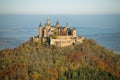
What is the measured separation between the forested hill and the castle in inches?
7.5

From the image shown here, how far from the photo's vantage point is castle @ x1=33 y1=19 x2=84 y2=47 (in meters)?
10.4

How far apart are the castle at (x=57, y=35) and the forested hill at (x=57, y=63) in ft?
0.62

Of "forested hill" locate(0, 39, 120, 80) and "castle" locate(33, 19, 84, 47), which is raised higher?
"castle" locate(33, 19, 84, 47)

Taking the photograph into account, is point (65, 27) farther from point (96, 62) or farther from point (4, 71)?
point (4, 71)

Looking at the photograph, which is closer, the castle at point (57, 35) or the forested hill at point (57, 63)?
the forested hill at point (57, 63)

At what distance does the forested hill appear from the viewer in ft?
29.0

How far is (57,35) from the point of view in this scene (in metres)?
10.6

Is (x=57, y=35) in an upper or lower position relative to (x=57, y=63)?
upper

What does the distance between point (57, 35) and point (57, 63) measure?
132 centimetres

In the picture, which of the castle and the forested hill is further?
the castle

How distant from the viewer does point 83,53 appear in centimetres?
1048

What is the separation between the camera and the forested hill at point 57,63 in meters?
8.85

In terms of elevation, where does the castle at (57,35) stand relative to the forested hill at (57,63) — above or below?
above

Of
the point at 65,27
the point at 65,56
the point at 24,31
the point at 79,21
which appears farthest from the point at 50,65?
the point at 79,21
